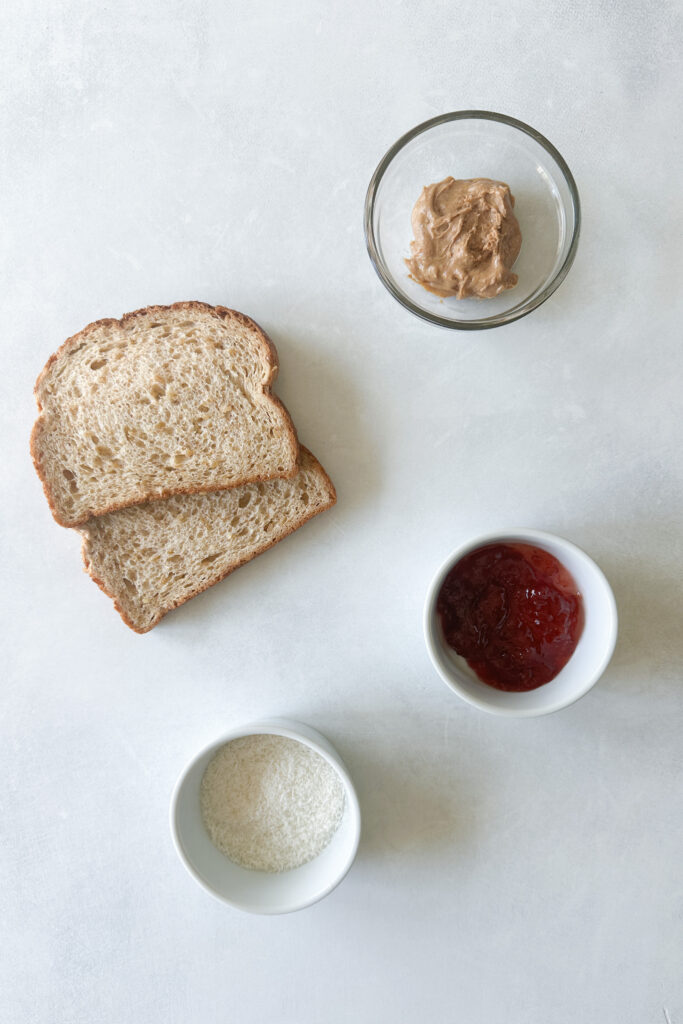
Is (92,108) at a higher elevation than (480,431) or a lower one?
higher

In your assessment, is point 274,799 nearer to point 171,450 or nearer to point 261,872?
point 261,872

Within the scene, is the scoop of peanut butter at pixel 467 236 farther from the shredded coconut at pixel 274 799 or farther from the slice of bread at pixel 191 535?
the shredded coconut at pixel 274 799

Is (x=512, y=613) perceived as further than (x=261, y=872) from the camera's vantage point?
No

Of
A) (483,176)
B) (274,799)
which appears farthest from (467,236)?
(274,799)

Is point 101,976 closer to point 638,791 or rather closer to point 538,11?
point 638,791

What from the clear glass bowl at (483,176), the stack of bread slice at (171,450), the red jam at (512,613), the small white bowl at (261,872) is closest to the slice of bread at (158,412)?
the stack of bread slice at (171,450)

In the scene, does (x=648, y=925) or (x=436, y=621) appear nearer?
(x=436, y=621)

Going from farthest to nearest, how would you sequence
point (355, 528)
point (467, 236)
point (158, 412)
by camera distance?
1. point (355, 528)
2. point (158, 412)
3. point (467, 236)

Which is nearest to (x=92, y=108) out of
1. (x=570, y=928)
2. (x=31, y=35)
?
(x=31, y=35)
